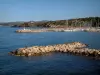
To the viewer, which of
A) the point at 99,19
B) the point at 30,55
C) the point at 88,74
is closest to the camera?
the point at 88,74

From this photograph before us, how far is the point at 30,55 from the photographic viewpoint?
3616cm

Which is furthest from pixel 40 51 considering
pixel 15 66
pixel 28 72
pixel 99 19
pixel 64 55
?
pixel 99 19

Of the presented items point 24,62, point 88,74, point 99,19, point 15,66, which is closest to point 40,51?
point 24,62

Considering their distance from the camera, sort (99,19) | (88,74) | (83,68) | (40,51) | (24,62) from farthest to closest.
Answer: (99,19) < (40,51) < (24,62) < (83,68) < (88,74)

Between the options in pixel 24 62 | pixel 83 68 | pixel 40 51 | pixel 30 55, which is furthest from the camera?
pixel 40 51

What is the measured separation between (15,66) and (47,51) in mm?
10955

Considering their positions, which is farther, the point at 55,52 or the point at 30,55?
the point at 55,52

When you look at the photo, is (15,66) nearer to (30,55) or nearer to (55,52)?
(30,55)

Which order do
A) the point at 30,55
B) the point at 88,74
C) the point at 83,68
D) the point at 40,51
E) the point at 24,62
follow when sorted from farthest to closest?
the point at 40,51
the point at 30,55
the point at 24,62
the point at 83,68
the point at 88,74

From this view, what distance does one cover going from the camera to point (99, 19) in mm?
132125

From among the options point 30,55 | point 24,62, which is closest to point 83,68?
point 24,62

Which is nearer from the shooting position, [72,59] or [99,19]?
[72,59]

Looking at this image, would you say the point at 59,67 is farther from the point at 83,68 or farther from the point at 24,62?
the point at 24,62

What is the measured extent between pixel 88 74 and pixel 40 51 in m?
14.8
